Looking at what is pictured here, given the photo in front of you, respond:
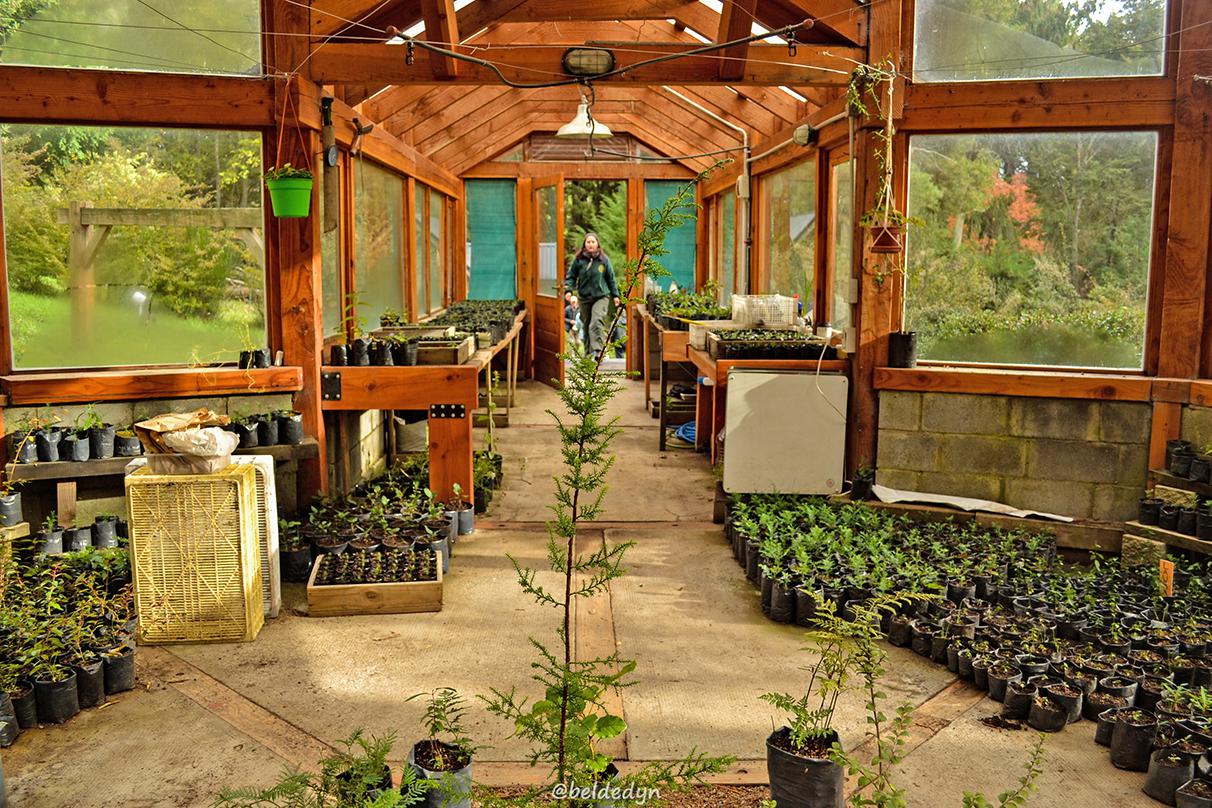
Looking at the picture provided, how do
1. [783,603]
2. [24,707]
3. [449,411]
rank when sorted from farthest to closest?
1. [449,411]
2. [783,603]
3. [24,707]

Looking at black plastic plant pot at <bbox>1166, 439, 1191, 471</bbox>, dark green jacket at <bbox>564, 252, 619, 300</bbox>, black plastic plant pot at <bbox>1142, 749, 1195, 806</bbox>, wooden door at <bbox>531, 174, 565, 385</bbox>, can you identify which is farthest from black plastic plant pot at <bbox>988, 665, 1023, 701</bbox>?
dark green jacket at <bbox>564, 252, 619, 300</bbox>

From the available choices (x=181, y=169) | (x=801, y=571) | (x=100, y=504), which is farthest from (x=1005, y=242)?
(x=100, y=504)

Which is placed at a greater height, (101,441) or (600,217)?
(600,217)

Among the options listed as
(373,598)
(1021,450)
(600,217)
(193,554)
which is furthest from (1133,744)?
(600,217)

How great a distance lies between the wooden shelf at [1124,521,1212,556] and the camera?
233 inches

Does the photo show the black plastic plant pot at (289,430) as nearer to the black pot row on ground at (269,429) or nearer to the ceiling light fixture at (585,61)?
the black pot row on ground at (269,429)

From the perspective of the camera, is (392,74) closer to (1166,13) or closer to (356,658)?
(356,658)

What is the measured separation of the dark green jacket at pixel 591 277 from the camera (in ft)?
47.5

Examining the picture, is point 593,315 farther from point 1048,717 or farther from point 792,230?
point 1048,717

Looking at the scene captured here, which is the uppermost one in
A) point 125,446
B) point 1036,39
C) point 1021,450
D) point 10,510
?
point 1036,39

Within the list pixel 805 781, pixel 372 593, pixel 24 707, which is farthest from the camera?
pixel 372 593

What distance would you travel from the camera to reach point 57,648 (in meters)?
4.53

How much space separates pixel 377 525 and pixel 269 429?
0.86 metres

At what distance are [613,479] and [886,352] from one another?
2.68m
